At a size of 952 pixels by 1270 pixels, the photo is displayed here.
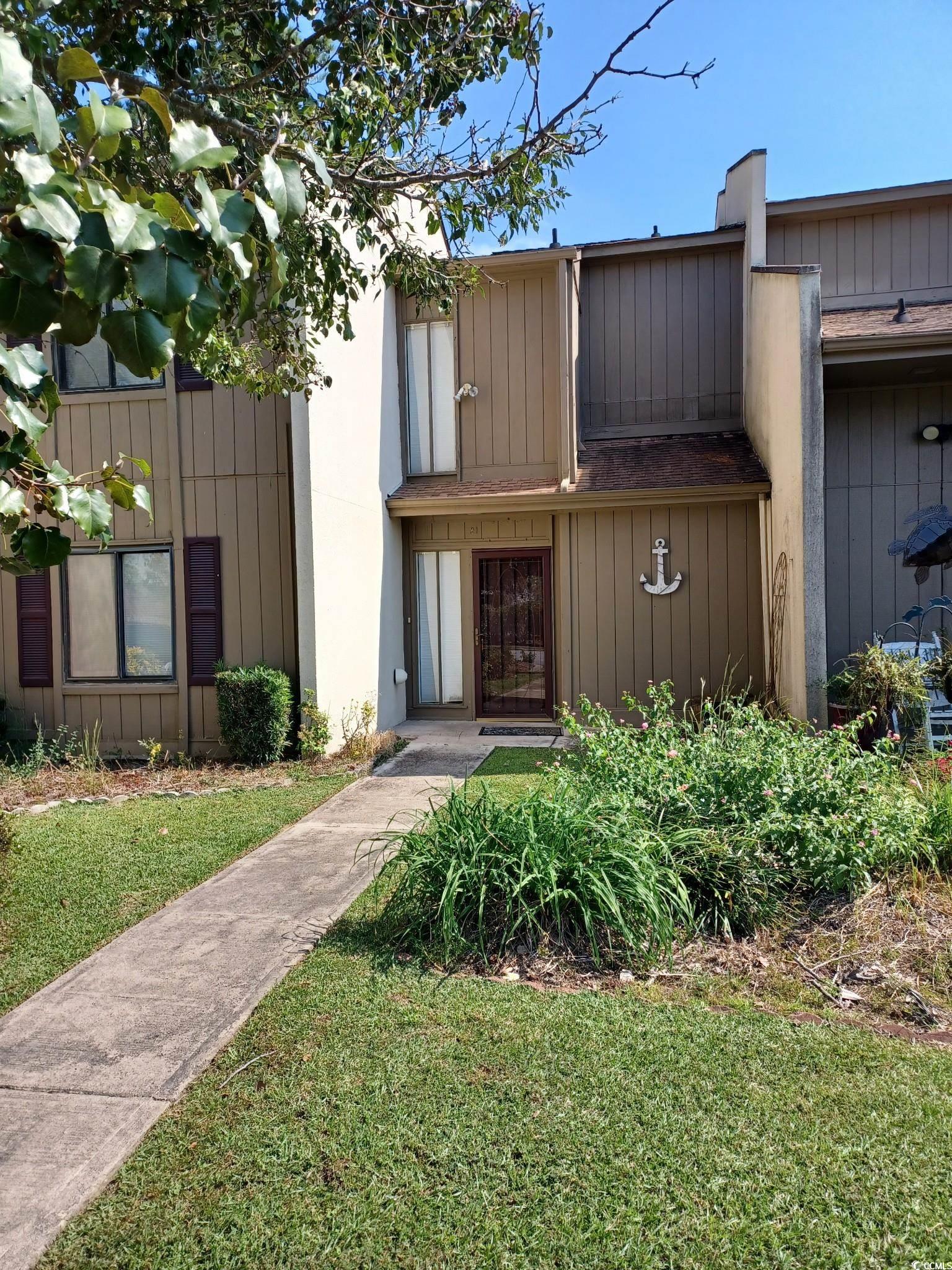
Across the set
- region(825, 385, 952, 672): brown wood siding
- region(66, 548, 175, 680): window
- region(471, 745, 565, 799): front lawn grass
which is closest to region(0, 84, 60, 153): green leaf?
region(471, 745, 565, 799): front lawn grass

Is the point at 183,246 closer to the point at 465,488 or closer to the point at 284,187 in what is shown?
the point at 284,187

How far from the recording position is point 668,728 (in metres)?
4.91

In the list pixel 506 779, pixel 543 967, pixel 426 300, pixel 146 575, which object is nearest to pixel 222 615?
pixel 146 575

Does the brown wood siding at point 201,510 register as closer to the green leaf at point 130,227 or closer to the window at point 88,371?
the window at point 88,371

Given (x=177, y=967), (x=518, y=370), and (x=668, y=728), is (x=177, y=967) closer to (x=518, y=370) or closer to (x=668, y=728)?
(x=668, y=728)

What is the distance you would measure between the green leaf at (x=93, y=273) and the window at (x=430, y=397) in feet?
29.6

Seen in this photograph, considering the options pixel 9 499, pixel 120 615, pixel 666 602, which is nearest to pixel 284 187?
pixel 9 499

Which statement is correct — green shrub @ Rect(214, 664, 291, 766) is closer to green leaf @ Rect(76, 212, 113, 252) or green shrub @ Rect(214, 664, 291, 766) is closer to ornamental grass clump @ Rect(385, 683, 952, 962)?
ornamental grass clump @ Rect(385, 683, 952, 962)

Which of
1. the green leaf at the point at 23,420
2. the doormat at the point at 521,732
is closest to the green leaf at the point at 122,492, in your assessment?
the green leaf at the point at 23,420

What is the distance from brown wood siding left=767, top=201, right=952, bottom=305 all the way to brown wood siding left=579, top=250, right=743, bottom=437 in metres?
0.83

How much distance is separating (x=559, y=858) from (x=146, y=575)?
638 centimetres

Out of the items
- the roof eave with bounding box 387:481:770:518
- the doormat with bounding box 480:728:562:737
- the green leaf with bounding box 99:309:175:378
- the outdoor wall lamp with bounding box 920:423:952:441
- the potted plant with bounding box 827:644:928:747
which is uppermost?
the outdoor wall lamp with bounding box 920:423:952:441

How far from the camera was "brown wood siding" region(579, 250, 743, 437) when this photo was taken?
10.2 m

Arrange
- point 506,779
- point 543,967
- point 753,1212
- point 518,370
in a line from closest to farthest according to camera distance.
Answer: point 753,1212, point 543,967, point 506,779, point 518,370
